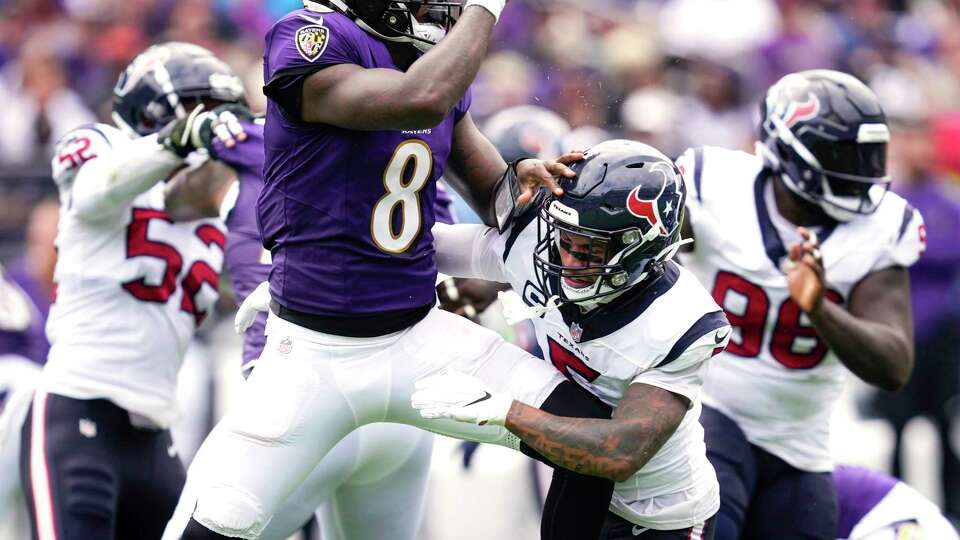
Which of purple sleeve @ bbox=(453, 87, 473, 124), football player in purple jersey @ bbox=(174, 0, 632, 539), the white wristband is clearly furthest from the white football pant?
the white wristband

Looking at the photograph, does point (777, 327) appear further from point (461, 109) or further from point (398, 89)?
point (398, 89)

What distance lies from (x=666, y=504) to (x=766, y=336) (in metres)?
1.03

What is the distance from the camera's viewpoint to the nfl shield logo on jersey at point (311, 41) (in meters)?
3.26

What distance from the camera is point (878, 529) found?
4.59 meters

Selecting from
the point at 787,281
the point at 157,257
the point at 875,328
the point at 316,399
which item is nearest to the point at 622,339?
the point at 316,399

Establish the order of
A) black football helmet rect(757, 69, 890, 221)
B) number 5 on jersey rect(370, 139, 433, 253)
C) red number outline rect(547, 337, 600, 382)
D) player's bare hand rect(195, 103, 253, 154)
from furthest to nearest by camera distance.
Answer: black football helmet rect(757, 69, 890, 221) → player's bare hand rect(195, 103, 253, 154) → red number outline rect(547, 337, 600, 382) → number 5 on jersey rect(370, 139, 433, 253)

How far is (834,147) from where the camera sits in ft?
14.2

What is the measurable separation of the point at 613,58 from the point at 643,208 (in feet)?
18.9

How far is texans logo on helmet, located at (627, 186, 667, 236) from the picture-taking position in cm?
343

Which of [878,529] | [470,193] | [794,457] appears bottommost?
[878,529]

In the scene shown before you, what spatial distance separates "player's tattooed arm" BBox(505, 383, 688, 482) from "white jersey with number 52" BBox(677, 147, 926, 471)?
1.16 meters

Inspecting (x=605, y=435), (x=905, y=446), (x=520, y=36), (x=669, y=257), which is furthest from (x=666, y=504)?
(x=520, y=36)

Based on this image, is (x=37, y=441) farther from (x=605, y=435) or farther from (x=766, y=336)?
(x=766, y=336)

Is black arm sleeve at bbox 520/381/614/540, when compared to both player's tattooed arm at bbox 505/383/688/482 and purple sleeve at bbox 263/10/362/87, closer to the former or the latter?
player's tattooed arm at bbox 505/383/688/482
